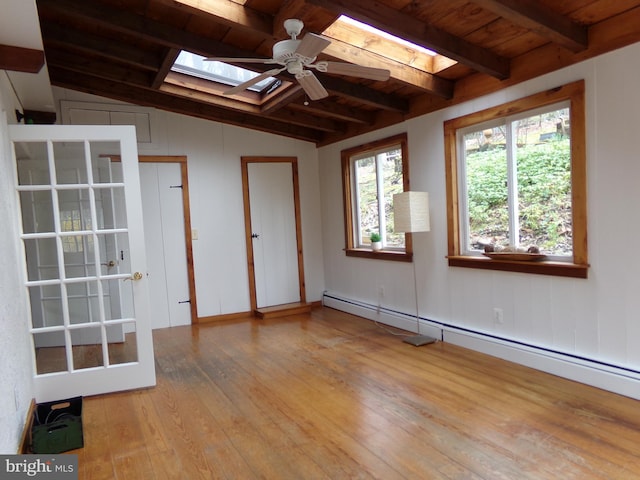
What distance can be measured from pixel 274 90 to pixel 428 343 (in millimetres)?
3016

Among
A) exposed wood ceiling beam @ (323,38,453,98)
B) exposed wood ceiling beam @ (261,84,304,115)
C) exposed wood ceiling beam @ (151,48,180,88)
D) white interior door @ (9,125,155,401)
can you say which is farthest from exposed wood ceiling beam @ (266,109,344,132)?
white interior door @ (9,125,155,401)

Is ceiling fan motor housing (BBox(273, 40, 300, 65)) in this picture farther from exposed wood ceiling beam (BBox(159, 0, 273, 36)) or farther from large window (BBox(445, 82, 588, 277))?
large window (BBox(445, 82, 588, 277))

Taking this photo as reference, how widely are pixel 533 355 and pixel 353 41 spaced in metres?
2.79

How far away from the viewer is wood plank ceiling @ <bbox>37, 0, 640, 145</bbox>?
2.79 meters

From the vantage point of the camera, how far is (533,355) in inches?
135

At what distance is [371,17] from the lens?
2.81m

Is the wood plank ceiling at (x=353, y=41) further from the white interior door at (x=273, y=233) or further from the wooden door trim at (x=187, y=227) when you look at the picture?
the white interior door at (x=273, y=233)

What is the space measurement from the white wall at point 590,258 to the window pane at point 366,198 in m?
0.83

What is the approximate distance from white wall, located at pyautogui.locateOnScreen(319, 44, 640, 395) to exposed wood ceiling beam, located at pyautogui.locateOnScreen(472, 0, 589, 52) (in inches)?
7.8

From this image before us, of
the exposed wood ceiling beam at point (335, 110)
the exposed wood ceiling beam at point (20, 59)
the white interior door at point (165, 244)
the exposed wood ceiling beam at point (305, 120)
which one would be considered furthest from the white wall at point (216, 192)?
the exposed wood ceiling beam at point (20, 59)

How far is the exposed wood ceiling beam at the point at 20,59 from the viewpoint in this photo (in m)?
2.65

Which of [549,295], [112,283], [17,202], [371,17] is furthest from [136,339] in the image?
[549,295]

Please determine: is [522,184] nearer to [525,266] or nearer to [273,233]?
[525,266]

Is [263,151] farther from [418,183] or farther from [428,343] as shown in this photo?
[428,343]
